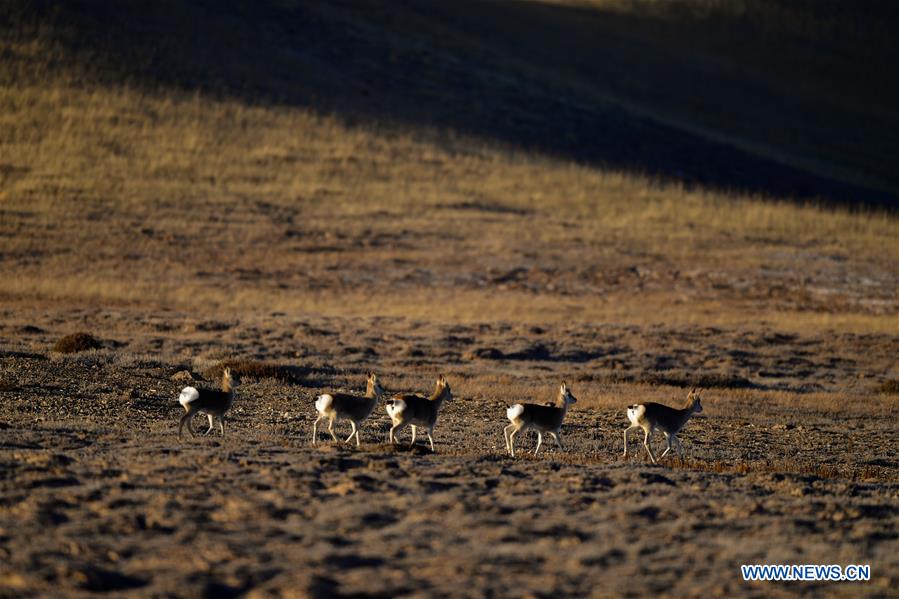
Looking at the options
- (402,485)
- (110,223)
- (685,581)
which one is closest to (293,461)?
(402,485)

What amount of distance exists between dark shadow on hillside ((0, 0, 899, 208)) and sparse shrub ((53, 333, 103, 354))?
4504 centimetres

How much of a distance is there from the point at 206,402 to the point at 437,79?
224 feet

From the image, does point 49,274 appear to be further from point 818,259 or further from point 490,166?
point 818,259

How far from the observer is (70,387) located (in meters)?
21.3

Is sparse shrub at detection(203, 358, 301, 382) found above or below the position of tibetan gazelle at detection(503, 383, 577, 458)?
below

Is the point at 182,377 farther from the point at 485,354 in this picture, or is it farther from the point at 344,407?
the point at 485,354

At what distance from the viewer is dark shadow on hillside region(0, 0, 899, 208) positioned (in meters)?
72.8

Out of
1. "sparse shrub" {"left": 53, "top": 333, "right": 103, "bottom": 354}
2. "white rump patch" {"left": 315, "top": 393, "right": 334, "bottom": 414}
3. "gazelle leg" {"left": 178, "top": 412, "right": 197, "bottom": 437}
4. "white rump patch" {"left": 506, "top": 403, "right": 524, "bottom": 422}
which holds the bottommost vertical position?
"sparse shrub" {"left": 53, "top": 333, "right": 103, "bottom": 354}

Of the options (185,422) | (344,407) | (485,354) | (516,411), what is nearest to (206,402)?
(185,422)

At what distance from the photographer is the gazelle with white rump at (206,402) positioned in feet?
53.2

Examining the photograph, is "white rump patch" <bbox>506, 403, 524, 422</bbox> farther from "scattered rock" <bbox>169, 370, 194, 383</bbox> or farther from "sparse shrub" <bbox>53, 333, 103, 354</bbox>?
"sparse shrub" <bbox>53, 333, 103, 354</bbox>

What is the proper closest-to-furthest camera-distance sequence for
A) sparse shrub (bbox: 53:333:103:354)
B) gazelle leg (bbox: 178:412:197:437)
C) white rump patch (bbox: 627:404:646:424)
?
gazelle leg (bbox: 178:412:197:437) → white rump patch (bbox: 627:404:646:424) → sparse shrub (bbox: 53:333:103:354)

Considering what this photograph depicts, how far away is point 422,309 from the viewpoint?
134 ft

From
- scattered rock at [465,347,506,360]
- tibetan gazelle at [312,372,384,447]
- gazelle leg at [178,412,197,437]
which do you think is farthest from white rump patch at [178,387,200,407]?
scattered rock at [465,347,506,360]
